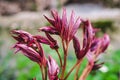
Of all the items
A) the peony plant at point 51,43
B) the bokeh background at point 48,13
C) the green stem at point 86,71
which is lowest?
the bokeh background at point 48,13

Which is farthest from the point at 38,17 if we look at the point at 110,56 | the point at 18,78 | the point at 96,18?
the point at 18,78

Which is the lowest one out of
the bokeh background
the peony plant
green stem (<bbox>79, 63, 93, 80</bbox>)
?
the bokeh background

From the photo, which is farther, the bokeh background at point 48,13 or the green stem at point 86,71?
the bokeh background at point 48,13

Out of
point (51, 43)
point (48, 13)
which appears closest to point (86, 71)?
point (51, 43)

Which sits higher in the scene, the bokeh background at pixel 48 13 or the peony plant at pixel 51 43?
the peony plant at pixel 51 43

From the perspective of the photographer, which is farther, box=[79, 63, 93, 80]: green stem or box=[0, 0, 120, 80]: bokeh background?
box=[0, 0, 120, 80]: bokeh background

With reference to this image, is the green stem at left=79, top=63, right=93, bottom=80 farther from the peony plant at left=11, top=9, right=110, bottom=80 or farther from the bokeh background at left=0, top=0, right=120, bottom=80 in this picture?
the bokeh background at left=0, top=0, right=120, bottom=80

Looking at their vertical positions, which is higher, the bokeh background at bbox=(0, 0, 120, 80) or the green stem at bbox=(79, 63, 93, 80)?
the green stem at bbox=(79, 63, 93, 80)

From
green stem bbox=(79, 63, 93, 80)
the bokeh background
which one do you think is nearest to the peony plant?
green stem bbox=(79, 63, 93, 80)

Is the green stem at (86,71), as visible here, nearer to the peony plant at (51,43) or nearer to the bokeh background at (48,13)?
the peony plant at (51,43)

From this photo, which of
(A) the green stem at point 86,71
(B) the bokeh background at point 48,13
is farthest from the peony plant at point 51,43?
(B) the bokeh background at point 48,13

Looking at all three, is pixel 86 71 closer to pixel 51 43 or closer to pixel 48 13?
pixel 51 43
